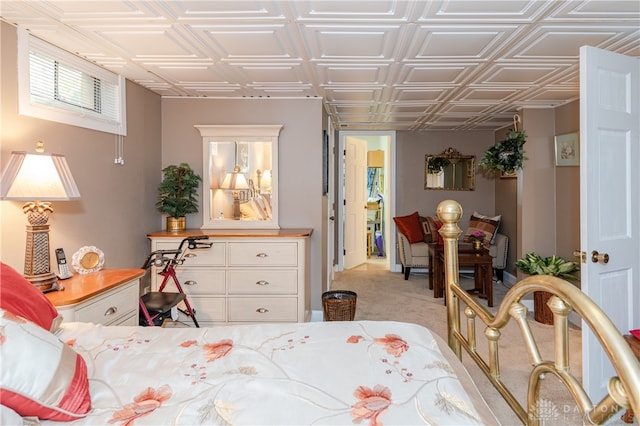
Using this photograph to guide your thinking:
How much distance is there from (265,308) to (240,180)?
1340 mm

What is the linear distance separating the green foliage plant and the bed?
2221mm

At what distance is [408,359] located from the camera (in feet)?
4.07

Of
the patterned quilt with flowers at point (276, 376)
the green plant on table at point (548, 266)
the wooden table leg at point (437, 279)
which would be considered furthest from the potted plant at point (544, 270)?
the patterned quilt with flowers at point (276, 376)

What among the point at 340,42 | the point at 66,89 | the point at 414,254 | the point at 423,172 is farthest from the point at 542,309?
the point at 66,89

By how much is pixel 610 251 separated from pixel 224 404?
2.23m

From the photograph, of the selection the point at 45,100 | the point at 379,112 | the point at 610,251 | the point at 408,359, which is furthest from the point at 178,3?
the point at 379,112

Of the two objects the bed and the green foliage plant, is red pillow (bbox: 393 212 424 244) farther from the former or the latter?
the bed

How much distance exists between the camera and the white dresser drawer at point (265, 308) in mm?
3385

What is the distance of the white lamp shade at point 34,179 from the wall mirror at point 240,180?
188 cm

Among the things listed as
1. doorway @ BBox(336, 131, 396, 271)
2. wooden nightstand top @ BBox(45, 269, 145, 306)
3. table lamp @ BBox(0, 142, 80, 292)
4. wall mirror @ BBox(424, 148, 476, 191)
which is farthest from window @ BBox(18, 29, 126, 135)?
wall mirror @ BBox(424, 148, 476, 191)

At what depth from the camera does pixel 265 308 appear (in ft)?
11.1

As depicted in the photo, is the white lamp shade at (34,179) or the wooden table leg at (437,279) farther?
the wooden table leg at (437,279)

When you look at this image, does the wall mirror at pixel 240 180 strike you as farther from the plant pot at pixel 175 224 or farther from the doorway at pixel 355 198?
the doorway at pixel 355 198

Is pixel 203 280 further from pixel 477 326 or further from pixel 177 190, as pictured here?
pixel 477 326
